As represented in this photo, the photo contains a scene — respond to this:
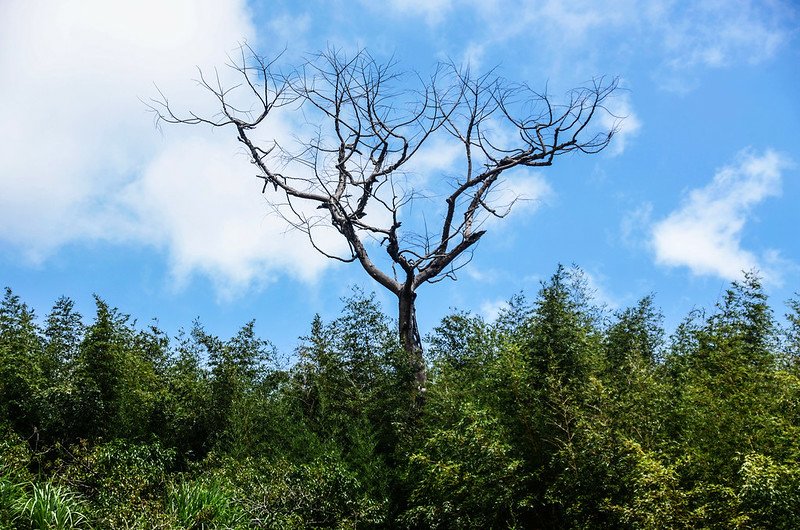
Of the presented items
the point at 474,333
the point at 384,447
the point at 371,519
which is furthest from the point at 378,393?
the point at 371,519

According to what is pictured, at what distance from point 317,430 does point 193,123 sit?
6007 millimetres

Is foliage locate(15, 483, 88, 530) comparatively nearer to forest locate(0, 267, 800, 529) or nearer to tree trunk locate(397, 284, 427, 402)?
forest locate(0, 267, 800, 529)

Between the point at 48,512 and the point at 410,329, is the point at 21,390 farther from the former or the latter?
the point at 410,329

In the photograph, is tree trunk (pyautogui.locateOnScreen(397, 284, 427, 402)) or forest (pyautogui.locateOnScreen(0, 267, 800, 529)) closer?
forest (pyautogui.locateOnScreen(0, 267, 800, 529))

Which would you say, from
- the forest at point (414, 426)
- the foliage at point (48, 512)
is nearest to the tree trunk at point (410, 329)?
the forest at point (414, 426)

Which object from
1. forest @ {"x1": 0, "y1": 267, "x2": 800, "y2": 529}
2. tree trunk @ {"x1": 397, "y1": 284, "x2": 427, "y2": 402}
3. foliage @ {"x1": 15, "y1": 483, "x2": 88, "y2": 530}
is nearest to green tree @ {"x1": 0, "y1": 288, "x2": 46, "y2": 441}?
forest @ {"x1": 0, "y1": 267, "x2": 800, "y2": 529}

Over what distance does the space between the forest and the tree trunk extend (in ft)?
0.60

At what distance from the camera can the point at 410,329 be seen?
39.4ft

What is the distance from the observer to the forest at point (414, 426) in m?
7.35

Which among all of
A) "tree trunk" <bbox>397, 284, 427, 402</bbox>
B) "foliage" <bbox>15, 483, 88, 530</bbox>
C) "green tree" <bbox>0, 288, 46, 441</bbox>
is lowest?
"foliage" <bbox>15, 483, 88, 530</bbox>

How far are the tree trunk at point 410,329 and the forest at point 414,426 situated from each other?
184mm

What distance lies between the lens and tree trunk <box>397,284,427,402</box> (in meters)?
11.4

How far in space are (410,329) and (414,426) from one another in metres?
1.88

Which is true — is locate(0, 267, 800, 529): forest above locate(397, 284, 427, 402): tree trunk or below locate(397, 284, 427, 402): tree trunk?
below
